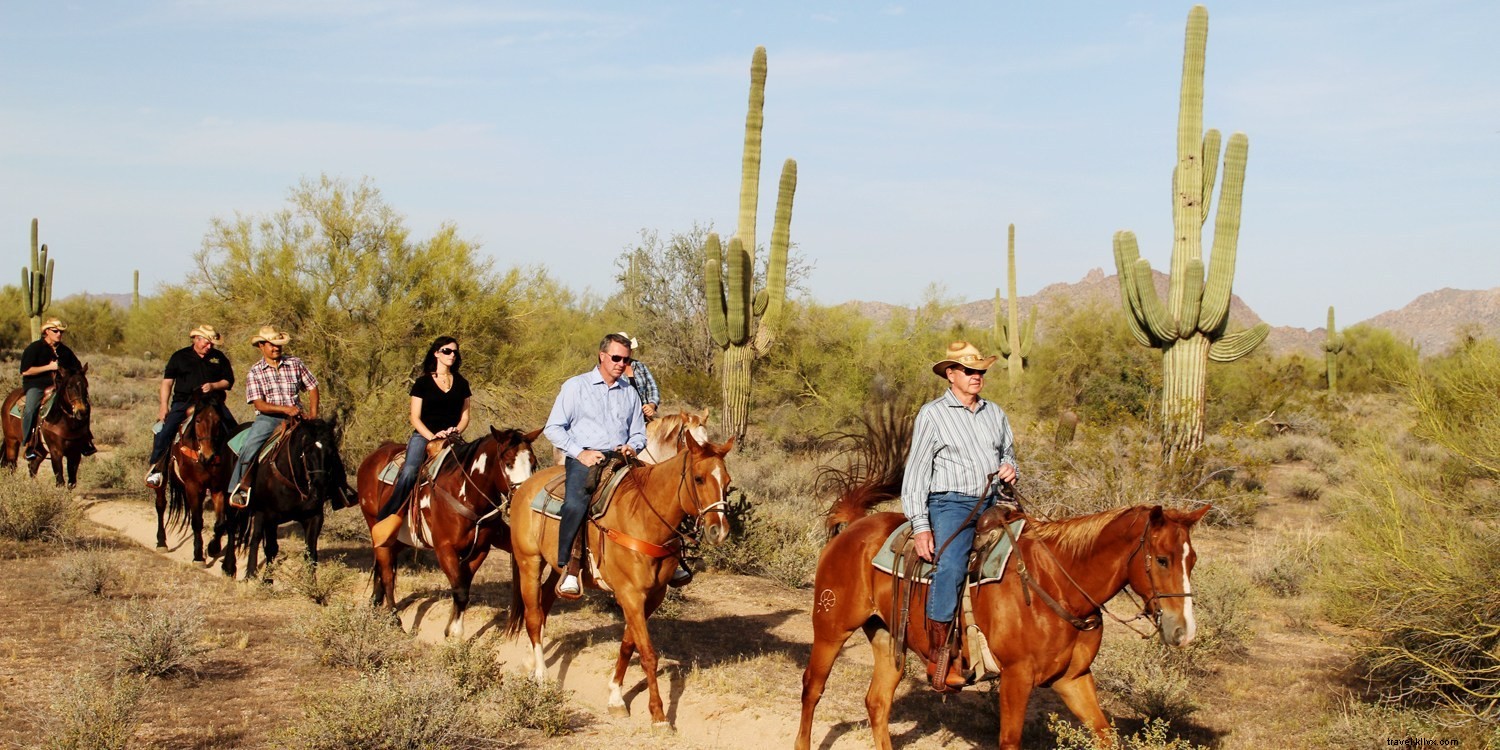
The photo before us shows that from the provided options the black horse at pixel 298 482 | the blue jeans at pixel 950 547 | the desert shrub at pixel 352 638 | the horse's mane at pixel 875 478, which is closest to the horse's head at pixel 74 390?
the black horse at pixel 298 482

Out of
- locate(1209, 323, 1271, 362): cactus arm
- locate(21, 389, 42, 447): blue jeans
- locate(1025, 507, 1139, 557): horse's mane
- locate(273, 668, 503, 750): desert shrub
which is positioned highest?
locate(1209, 323, 1271, 362): cactus arm

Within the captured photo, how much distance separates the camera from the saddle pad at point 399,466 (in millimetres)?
10070

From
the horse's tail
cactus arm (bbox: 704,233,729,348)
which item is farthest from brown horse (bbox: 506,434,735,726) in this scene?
cactus arm (bbox: 704,233,729,348)

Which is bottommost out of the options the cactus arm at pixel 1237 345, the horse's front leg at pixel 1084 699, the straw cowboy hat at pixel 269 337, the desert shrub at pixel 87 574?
the desert shrub at pixel 87 574

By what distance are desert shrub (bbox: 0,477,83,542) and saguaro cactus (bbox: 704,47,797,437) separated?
9.86m

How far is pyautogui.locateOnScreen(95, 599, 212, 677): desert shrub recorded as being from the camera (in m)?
7.98

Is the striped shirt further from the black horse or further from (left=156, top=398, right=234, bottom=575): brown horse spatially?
(left=156, top=398, right=234, bottom=575): brown horse

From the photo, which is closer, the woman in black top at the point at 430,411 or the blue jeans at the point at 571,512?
A: the blue jeans at the point at 571,512

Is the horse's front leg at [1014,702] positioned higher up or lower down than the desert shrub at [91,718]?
higher up

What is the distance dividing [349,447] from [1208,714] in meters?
16.0

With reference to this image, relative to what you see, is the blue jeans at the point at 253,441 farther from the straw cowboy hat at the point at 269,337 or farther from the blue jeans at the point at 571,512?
the blue jeans at the point at 571,512

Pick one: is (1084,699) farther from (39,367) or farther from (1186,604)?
(39,367)

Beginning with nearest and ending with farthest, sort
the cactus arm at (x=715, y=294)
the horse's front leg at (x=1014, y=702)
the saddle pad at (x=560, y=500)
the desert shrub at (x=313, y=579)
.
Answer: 1. the horse's front leg at (x=1014, y=702)
2. the saddle pad at (x=560, y=500)
3. the desert shrub at (x=313, y=579)
4. the cactus arm at (x=715, y=294)

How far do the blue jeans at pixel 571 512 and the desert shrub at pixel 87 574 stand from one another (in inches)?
216
